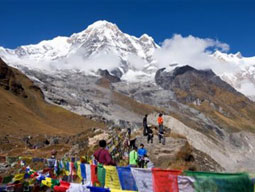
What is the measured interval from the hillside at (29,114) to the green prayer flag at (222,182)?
198ft

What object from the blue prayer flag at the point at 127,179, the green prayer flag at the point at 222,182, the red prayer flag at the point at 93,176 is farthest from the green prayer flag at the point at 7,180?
the green prayer flag at the point at 222,182

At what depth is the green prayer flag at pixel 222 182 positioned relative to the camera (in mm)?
6160

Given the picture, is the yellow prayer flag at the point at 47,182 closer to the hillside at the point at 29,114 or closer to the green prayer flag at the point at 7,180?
the green prayer flag at the point at 7,180

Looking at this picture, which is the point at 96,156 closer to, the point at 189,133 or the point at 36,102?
the point at 189,133

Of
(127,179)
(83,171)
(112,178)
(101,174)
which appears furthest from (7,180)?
(127,179)

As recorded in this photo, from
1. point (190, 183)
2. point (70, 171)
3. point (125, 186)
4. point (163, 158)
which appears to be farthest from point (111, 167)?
point (163, 158)

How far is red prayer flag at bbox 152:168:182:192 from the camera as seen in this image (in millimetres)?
7617

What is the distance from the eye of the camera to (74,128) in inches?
3435

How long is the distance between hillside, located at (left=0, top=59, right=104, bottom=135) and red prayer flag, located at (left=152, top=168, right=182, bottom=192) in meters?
59.0

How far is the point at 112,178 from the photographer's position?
Result: 9.52 meters

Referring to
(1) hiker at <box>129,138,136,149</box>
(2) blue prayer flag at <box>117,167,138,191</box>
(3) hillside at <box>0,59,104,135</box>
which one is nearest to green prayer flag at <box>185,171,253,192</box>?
(2) blue prayer flag at <box>117,167,138,191</box>

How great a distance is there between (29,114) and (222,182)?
7753 centimetres

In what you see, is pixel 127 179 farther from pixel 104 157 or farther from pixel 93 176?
pixel 93 176

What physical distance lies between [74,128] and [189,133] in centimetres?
3566
